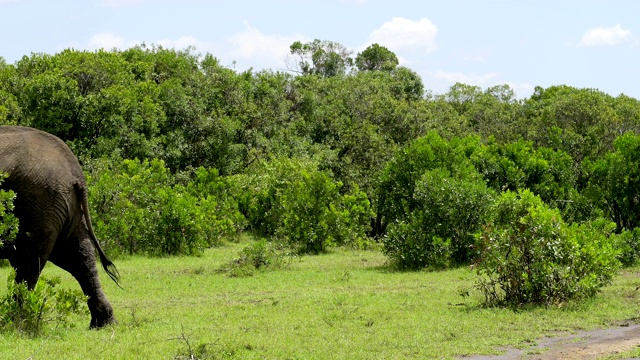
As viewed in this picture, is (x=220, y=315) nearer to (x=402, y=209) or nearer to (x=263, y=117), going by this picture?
(x=402, y=209)

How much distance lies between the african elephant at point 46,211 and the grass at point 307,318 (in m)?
0.71

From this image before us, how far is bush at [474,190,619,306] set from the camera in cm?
1055

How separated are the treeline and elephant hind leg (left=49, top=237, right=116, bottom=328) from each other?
18.2 feet

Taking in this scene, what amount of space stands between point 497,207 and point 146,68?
20843 millimetres

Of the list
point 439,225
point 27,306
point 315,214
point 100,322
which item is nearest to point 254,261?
point 315,214

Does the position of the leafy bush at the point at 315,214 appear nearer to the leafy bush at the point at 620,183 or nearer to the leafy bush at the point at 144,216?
the leafy bush at the point at 144,216

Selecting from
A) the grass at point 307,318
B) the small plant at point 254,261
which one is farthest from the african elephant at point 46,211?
the small plant at point 254,261

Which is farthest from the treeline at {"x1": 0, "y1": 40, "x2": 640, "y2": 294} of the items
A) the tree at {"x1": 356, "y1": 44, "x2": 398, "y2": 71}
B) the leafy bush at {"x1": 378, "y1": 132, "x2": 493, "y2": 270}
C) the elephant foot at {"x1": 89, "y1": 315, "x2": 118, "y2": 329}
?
the tree at {"x1": 356, "y1": 44, "x2": 398, "y2": 71}

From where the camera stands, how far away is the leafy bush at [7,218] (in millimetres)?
7812

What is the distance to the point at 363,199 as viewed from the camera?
66.6 ft

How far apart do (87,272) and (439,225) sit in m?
8.14

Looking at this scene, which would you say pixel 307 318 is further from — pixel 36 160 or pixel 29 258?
pixel 36 160

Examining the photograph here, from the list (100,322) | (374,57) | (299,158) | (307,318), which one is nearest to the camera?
(100,322)

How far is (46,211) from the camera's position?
8.73 metres
